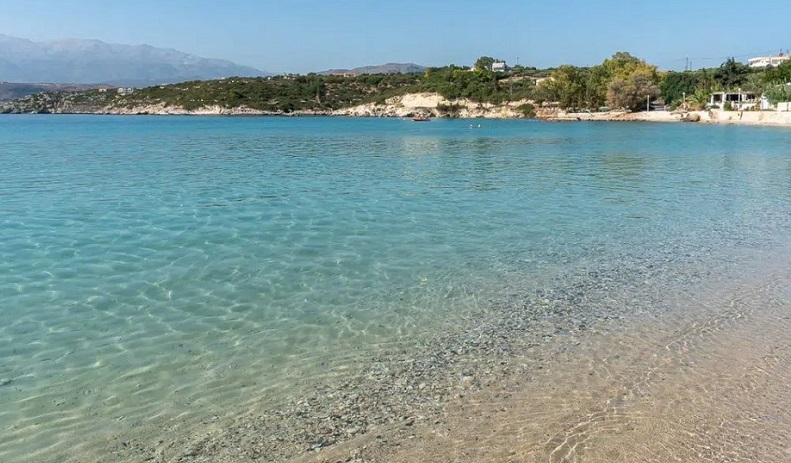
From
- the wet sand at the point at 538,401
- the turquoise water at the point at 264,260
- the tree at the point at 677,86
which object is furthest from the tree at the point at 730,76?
the wet sand at the point at 538,401

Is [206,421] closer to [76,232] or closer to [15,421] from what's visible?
[15,421]

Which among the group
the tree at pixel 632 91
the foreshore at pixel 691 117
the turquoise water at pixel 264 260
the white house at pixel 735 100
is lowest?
the turquoise water at pixel 264 260

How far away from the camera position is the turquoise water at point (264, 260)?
6820 mm

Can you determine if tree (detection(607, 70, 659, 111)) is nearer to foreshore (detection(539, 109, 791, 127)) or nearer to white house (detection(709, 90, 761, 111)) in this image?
foreshore (detection(539, 109, 791, 127))

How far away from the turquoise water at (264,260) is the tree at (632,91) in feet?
329

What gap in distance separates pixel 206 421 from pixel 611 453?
12.1ft

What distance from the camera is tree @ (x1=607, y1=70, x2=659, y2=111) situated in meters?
121

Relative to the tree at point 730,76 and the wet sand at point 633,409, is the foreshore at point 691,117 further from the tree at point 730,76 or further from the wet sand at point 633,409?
the wet sand at point 633,409

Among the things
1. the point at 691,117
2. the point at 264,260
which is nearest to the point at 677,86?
the point at 691,117

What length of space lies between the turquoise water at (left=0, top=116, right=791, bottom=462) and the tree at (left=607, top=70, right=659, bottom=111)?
100 metres

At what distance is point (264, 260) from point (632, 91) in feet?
401

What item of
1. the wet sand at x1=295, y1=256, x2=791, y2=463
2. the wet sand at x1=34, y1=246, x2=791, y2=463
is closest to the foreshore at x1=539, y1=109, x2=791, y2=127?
the wet sand at x1=34, y1=246, x2=791, y2=463

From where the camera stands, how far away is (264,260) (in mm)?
11938

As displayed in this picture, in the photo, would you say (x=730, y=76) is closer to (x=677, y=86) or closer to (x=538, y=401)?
(x=677, y=86)
